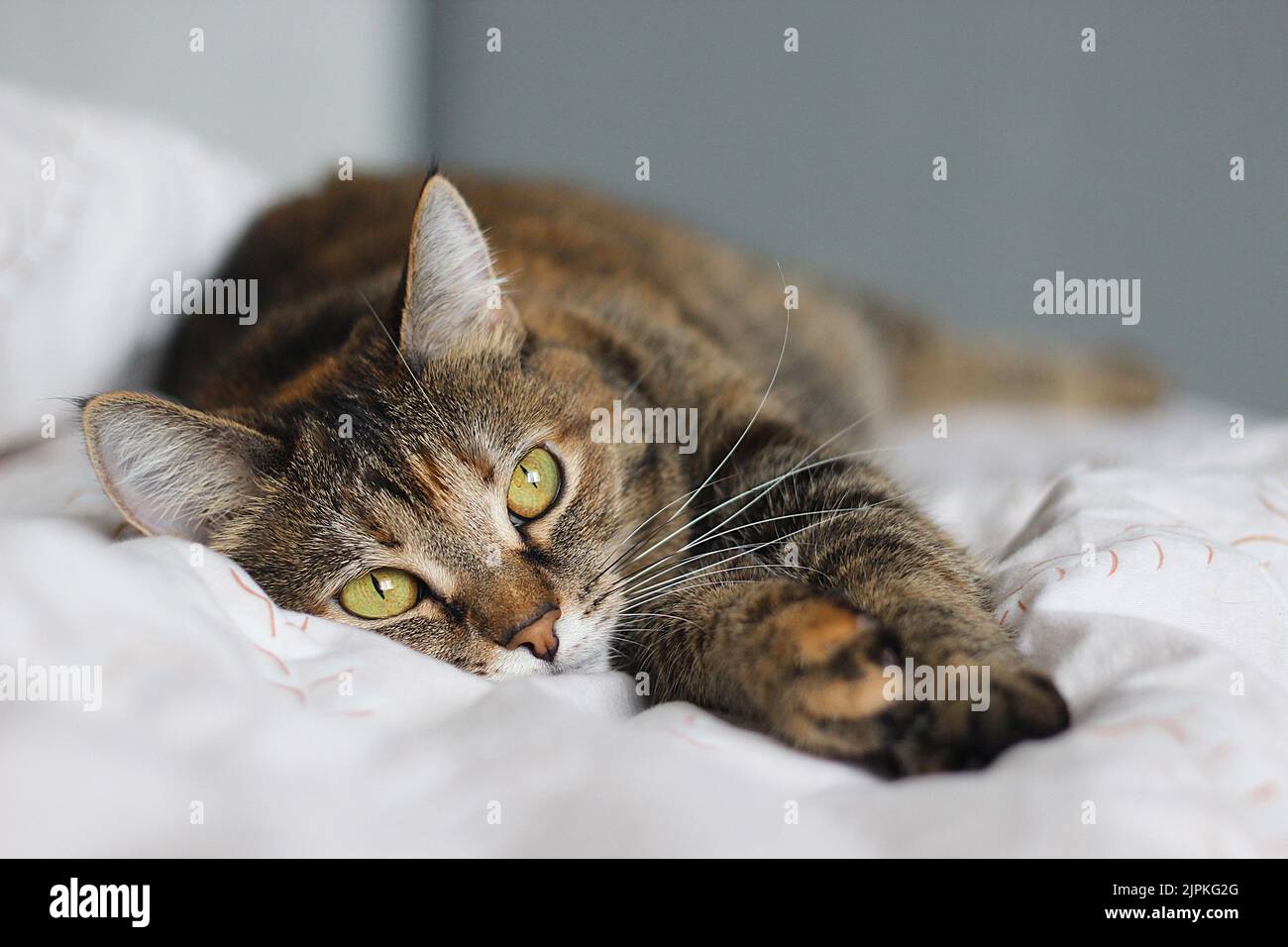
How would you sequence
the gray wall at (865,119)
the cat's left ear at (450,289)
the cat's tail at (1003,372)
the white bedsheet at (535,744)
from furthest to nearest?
the gray wall at (865,119) → the cat's tail at (1003,372) → the cat's left ear at (450,289) → the white bedsheet at (535,744)

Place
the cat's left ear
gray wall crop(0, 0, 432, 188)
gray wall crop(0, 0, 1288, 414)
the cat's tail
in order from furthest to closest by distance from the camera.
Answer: gray wall crop(0, 0, 1288, 414) → the cat's tail → gray wall crop(0, 0, 432, 188) → the cat's left ear

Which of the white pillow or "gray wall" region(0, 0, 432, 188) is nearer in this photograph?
the white pillow

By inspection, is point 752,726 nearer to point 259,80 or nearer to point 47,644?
point 47,644

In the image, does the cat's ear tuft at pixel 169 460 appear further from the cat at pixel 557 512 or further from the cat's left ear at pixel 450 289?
the cat's left ear at pixel 450 289

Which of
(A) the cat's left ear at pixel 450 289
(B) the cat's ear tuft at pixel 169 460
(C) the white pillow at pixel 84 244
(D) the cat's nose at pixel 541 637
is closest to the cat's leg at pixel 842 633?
(D) the cat's nose at pixel 541 637

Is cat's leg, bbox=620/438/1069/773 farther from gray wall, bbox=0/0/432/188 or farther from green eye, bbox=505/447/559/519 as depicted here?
gray wall, bbox=0/0/432/188

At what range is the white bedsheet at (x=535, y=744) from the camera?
1.97 feet

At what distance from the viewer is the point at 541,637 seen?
37.4 inches

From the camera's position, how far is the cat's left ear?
3.42 feet

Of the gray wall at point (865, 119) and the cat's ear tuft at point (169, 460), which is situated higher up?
the gray wall at point (865, 119)

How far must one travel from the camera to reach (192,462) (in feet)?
3.29

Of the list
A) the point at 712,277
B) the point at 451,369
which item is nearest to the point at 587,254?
the point at 712,277

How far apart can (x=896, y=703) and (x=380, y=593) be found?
565 millimetres

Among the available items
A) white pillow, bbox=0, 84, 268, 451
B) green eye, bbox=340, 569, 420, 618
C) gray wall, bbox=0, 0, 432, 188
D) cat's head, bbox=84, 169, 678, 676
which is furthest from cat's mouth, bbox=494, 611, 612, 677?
gray wall, bbox=0, 0, 432, 188
